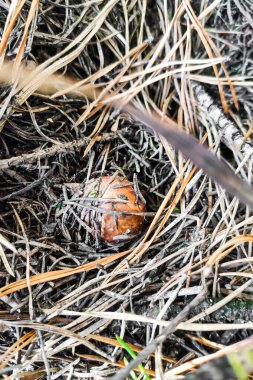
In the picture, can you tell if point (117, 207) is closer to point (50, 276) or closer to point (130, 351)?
point (50, 276)

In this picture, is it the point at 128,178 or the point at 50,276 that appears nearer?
the point at 50,276

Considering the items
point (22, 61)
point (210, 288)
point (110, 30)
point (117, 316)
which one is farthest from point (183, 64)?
point (117, 316)

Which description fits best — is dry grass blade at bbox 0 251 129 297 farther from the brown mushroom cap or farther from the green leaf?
the green leaf

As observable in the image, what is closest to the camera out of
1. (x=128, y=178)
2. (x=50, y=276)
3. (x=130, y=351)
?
(x=130, y=351)

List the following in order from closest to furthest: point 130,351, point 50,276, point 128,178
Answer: point 130,351, point 50,276, point 128,178

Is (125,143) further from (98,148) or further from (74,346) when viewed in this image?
(74,346)

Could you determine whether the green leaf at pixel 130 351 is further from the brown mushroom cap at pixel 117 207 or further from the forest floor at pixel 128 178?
the brown mushroom cap at pixel 117 207

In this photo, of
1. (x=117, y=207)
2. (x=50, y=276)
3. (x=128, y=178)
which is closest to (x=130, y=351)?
(x=50, y=276)

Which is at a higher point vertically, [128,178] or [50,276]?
[128,178]

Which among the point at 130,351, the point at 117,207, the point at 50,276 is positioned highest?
the point at 117,207

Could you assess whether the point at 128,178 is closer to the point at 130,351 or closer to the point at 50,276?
the point at 50,276
